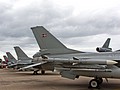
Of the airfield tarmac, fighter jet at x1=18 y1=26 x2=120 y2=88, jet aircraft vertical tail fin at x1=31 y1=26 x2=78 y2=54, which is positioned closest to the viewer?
fighter jet at x1=18 y1=26 x2=120 y2=88

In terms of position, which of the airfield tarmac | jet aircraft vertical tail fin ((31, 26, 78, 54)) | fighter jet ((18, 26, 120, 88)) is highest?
jet aircraft vertical tail fin ((31, 26, 78, 54))

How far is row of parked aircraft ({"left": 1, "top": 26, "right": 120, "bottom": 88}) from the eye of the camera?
40.3ft

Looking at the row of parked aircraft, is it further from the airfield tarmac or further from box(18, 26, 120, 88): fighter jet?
the airfield tarmac

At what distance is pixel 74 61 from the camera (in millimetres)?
12242

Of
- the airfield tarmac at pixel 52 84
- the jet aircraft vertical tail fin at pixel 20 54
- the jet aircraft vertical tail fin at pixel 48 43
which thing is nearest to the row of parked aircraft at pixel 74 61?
the jet aircraft vertical tail fin at pixel 48 43

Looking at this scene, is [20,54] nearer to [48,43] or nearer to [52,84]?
[52,84]

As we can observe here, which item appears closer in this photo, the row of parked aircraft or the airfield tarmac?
the row of parked aircraft

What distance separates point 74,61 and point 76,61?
4.3 inches

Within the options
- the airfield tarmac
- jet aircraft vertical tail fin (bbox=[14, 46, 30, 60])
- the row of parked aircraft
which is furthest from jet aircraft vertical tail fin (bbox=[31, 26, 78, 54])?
jet aircraft vertical tail fin (bbox=[14, 46, 30, 60])

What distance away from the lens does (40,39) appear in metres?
14.8

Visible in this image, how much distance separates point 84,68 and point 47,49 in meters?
3.10

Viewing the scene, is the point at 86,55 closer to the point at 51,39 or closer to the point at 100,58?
the point at 100,58

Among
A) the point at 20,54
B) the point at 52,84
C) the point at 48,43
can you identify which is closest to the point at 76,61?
the point at 48,43

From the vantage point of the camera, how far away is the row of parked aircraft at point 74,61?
12289 mm
